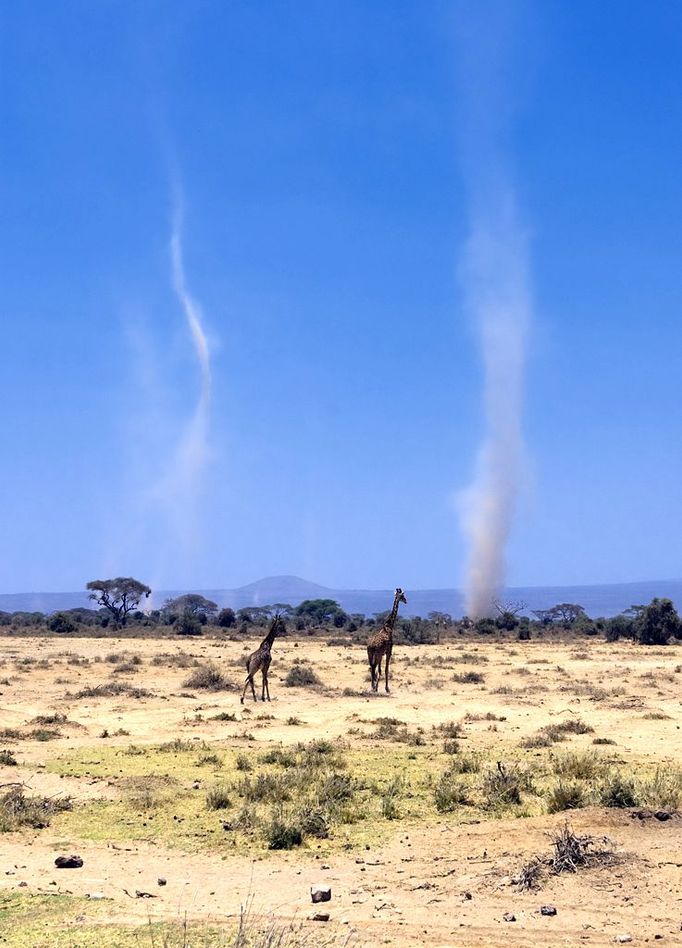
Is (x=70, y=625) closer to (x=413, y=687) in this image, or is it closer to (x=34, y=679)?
(x=34, y=679)

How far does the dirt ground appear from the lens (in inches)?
361

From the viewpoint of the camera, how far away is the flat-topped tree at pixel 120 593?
9475 centimetres

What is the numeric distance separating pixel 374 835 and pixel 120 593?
8719 centimetres

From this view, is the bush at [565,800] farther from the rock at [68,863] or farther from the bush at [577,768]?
the rock at [68,863]

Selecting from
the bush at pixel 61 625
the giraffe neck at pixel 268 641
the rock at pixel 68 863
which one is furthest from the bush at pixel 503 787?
the bush at pixel 61 625

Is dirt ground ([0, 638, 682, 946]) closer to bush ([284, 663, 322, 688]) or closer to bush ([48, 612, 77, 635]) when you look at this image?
bush ([284, 663, 322, 688])

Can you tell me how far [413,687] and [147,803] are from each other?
18978 millimetres

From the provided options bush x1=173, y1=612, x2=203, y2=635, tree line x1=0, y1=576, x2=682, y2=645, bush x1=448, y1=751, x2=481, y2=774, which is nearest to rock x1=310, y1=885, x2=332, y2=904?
bush x1=448, y1=751, x2=481, y2=774

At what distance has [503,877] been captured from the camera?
10.2 m

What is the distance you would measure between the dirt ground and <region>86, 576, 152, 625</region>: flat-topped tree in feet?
211

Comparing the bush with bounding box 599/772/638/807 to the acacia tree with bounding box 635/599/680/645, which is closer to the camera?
the bush with bounding box 599/772/638/807

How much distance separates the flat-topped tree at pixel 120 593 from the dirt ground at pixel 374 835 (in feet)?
211

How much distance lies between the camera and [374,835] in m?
12.4

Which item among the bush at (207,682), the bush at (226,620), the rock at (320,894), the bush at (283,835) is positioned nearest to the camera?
the rock at (320,894)
